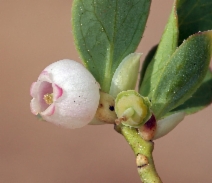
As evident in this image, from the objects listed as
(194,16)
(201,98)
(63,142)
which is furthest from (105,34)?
(63,142)

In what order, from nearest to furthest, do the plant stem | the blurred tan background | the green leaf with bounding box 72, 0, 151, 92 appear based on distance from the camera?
1. the plant stem
2. the green leaf with bounding box 72, 0, 151, 92
3. the blurred tan background

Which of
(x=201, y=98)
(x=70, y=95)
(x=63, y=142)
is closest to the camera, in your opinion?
(x=70, y=95)

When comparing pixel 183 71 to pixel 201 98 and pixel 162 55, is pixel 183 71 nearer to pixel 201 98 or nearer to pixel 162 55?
pixel 162 55

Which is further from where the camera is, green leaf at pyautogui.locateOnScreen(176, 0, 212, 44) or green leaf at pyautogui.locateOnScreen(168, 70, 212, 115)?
green leaf at pyautogui.locateOnScreen(168, 70, 212, 115)

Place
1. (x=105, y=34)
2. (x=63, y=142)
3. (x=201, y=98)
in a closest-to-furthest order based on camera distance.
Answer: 1. (x=105, y=34)
2. (x=201, y=98)
3. (x=63, y=142)

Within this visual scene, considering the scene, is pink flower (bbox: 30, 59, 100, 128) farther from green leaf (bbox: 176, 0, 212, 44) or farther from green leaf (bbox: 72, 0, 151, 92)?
green leaf (bbox: 176, 0, 212, 44)

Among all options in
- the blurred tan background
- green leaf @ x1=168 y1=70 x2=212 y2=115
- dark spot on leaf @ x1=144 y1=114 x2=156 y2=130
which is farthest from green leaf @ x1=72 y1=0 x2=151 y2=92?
the blurred tan background

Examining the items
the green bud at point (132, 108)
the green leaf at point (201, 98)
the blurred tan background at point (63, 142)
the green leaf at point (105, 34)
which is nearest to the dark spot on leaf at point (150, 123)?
the green bud at point (132, 108)
